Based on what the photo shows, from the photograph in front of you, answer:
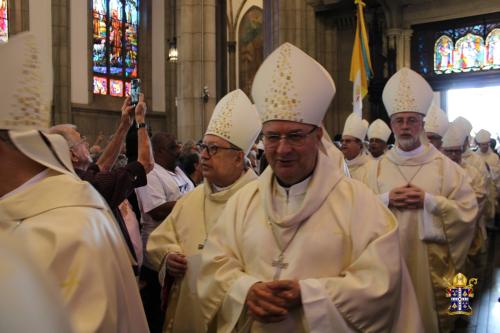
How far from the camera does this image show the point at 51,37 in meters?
19.1

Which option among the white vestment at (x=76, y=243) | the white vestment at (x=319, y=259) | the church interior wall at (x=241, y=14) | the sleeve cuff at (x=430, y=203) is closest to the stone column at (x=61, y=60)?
the church interior wall at (x=241, y=14)

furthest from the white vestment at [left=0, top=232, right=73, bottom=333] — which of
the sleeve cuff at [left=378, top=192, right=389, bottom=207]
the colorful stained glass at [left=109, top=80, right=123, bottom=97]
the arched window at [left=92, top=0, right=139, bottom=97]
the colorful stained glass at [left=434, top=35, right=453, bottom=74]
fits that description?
the colorful stained glass at [left=109, top=80, right=123, bottom=97]

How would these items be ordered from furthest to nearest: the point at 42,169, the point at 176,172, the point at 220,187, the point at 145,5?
the point at 145,5 → the point at 176,172 → the point at 220,187 → the point at 42,169

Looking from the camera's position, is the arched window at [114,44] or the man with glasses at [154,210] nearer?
the man with glasses at [154,210]

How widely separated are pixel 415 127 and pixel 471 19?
11.4 metres

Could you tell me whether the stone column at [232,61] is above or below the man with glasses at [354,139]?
above

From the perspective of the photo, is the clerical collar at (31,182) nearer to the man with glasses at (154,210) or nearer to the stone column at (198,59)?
the man with glasses at (154,210)

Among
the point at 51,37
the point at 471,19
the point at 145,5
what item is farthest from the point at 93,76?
the point at 471,19

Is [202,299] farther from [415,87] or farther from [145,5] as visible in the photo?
[145,5]

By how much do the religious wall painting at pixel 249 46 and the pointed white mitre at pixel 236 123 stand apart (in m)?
22.3

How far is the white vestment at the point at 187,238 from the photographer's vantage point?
3.66m

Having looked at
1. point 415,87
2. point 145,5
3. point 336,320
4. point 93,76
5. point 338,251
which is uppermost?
point 145,5

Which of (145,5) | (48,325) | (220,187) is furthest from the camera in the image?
(145,5)

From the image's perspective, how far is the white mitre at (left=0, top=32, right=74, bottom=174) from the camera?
5.98 feet
